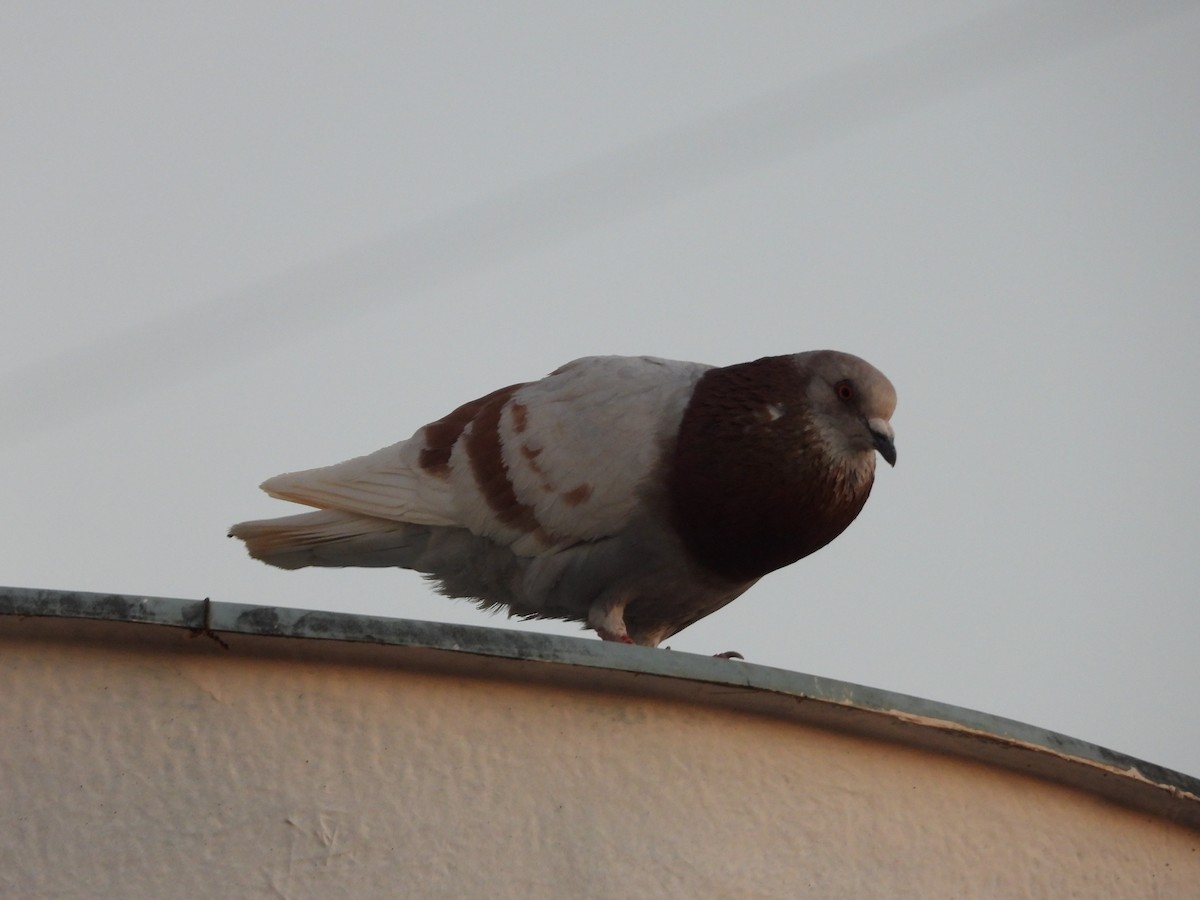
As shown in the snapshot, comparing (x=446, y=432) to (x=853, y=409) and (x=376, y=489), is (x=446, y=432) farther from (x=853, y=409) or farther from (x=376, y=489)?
(x=853, y=409)

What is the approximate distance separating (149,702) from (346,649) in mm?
447

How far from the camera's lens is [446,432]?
6723 millimetres

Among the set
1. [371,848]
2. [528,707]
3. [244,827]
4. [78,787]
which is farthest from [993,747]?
[78,787]

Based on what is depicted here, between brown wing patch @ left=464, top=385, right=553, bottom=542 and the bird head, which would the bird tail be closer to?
brown wing patch @ left=464, top=385, right=553, bottom=542

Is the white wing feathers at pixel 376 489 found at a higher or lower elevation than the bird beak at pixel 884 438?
lower

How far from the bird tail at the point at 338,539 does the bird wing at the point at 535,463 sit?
0.19 feet

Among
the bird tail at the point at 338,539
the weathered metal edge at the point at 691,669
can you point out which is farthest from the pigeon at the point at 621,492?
the weathered metal edge at the point at 691,669

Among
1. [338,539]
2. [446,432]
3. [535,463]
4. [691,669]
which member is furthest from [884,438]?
[691,669]

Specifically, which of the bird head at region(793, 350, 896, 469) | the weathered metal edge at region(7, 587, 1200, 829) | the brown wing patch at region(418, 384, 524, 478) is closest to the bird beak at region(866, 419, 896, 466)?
the bird head at region(793, 350, 896, 469)

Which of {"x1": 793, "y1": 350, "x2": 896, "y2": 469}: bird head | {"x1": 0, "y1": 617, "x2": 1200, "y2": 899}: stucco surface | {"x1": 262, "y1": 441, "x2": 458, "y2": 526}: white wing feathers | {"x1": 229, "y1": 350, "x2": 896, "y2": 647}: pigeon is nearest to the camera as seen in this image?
{"x1": 0, "y1": 617, "x2": 1200, "y2": 899}: stucco surface

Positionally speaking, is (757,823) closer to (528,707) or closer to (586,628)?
(528,707)

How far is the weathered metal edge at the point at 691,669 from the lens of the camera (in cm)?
362

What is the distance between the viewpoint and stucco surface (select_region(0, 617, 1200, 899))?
11.7 ft

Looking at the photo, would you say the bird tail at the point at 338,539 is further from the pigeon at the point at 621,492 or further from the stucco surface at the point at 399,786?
the stucco surface at the point at 399,786
